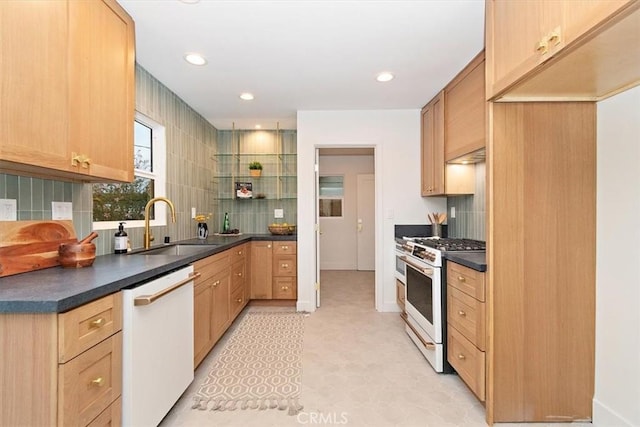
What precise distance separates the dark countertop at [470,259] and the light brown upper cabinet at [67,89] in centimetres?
222

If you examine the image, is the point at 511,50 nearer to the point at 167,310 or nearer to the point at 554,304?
the point at 554,304

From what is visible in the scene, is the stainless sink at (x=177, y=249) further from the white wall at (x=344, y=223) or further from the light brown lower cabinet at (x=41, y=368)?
the white wall at (x=344, y=223)

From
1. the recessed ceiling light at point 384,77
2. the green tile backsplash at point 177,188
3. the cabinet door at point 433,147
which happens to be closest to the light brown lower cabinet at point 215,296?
the green tile backsplash at point 177,188

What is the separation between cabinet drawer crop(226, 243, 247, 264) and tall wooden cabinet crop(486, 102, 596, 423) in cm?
233

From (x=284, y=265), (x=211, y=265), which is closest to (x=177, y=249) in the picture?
(x=211, y=265)

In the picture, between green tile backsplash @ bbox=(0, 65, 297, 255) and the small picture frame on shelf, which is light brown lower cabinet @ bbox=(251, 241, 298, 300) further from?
the small picture frame on shelf

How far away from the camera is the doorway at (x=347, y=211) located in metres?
6.52

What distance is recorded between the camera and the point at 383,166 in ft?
12.3

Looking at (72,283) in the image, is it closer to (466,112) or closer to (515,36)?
(515,36)

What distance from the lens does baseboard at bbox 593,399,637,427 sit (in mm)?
1598

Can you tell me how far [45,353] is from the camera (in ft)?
3.36

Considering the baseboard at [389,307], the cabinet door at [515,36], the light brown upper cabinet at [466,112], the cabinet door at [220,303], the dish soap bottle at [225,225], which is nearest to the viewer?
the cabinet door at [515,36]

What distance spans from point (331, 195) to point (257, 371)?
465 cm

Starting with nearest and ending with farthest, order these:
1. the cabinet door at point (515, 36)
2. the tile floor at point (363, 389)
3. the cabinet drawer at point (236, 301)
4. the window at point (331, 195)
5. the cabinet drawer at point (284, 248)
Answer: the cabinet door at point (515, 36)
the tile floor at point (363, 389)
the cabinet drawer at point (236, 301)
the cabinet drawer at point (284, 248)
the window at point (331, 195)
